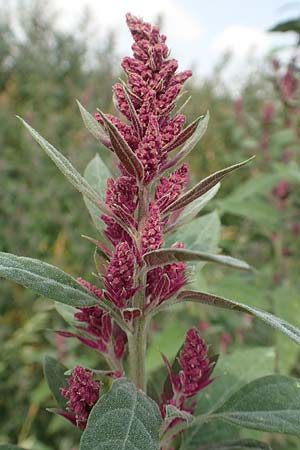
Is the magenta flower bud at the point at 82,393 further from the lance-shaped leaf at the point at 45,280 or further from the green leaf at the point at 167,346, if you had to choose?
the green leaf at the point at 167,346

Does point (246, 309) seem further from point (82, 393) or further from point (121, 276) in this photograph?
point (82, 393)

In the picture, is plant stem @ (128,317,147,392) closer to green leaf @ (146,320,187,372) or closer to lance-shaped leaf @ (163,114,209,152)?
lance-shaped leaf @ (163,114,209,152)

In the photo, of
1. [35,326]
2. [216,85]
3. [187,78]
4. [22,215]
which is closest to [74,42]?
[216,85]

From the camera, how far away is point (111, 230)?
0.94 m

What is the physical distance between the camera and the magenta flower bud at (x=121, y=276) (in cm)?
83

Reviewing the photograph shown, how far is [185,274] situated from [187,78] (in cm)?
31

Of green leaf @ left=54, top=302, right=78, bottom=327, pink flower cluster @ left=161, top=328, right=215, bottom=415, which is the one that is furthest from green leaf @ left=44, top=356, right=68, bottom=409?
pink flower cluster @ left=161, top=328, right=215, bottom=415

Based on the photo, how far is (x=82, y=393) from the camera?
871 mm

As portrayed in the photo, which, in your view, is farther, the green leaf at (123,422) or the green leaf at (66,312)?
the green leaf at (66,312)

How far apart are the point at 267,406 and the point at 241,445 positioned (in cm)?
12

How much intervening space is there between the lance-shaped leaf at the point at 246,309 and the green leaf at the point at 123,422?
167mm

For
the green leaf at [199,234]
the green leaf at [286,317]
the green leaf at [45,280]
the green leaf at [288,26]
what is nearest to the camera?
the green leaf at [45,280]

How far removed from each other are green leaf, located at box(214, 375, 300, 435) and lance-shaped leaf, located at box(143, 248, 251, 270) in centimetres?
32

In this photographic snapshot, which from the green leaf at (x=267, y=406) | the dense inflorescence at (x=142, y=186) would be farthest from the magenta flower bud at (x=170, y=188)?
the green leaf at (x=267, y=406)
